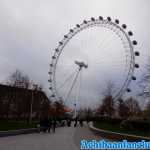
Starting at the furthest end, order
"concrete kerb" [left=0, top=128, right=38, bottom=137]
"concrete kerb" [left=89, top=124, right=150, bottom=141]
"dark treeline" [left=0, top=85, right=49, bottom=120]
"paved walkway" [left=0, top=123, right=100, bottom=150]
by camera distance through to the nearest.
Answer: "dark treeline" [left=0, top=85, right=49, bottom=120] < "concrete kerb" [left=0, top=128, right=38, bottom=137] < "concrete kerb" [left=89, top=124, right=150, bottom=141] < "paved walkway" [left=0, top=123, right=100, bottom=150]

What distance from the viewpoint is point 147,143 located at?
1717 centimetres

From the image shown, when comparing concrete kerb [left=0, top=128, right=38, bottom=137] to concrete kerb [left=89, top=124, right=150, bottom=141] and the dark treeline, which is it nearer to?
concrete kerb [left=89, top=124, right=150, bottom=141]

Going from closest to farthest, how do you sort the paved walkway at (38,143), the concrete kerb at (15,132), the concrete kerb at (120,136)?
the paved walkway at (38,143)
the concrete kerb at (120,136)
the concrete kerb at (15,132)

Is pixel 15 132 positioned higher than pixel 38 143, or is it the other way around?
pixel 15 132

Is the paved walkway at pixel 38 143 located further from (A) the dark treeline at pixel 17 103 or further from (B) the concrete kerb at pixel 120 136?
(A) the dark treeline at pixel 17 103

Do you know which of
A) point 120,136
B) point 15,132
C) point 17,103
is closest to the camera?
point 120,136

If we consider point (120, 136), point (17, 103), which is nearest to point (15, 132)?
point (120, 136)

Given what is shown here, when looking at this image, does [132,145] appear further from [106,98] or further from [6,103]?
[6,103]

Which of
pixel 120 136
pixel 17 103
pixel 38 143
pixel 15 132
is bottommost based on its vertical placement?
pixel 38 143

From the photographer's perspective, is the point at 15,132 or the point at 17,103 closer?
the point at 15,132

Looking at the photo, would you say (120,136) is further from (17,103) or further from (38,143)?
(17,103)

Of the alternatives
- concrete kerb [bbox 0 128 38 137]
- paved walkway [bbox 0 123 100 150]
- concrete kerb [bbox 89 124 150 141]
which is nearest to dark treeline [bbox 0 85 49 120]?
concrete kerb [bbox 0 128 38 137]

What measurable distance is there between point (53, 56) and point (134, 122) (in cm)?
2383

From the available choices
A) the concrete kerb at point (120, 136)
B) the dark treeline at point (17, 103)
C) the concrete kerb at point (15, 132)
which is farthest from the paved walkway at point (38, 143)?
the dark treeline at point (17, 103)
